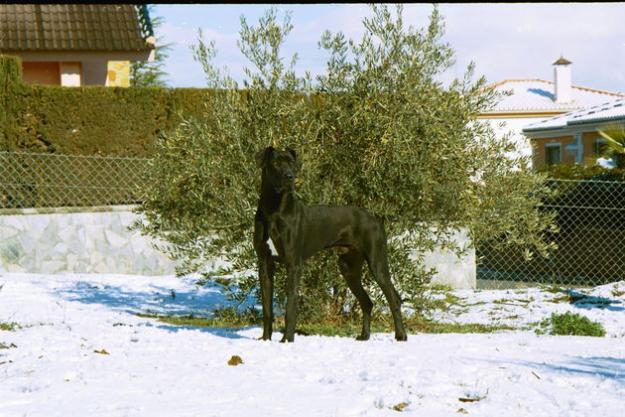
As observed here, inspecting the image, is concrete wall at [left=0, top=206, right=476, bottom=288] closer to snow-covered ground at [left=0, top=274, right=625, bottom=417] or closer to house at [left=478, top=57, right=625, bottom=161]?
snow-covered ground at [left=0, top=274, right=625, bottom=417]

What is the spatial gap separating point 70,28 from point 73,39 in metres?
0.66

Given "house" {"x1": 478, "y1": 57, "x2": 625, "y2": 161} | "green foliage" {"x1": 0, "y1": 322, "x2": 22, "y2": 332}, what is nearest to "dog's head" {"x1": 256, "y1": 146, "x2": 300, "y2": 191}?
"green foliage" {"x1": 0, "y1": 322, "x2": 22, "y2": 332}

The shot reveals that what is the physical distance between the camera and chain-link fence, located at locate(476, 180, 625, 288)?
61.9 feet

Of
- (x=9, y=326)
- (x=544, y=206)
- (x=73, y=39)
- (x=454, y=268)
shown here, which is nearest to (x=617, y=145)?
(x=544, y=206)

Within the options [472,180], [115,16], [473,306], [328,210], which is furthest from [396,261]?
[115,16]

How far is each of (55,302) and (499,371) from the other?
8.08m

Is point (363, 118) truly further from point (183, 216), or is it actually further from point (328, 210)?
point (183, 216)

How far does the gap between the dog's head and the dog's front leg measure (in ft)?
2.59

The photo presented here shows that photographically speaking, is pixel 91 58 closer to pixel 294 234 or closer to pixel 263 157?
pixel 263 157

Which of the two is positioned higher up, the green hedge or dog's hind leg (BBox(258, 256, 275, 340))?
the green hedge

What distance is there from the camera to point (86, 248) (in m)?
18.0

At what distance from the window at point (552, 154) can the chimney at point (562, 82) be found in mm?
11443

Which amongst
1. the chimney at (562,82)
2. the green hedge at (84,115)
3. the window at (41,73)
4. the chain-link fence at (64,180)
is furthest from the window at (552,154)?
the chain-link fence at (64,180)

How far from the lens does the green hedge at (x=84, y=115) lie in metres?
19.0
